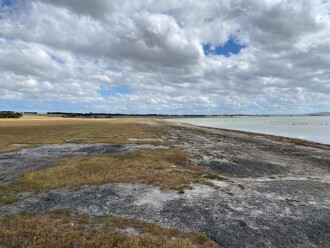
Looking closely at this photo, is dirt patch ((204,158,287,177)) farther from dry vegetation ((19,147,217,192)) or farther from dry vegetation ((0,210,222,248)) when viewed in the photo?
dry vegetation ((0,210,222,248))

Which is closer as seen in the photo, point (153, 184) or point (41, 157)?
point (153, 184)

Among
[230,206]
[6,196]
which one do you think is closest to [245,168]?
[230,206]

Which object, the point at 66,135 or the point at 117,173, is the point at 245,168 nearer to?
the point at 117,173

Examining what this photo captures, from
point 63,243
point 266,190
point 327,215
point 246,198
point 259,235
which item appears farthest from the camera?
point 266,190

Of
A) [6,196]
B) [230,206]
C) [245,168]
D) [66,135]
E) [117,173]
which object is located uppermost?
[6,196]

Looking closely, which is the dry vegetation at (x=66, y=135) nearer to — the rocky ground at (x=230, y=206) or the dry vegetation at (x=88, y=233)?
the rocky ground at (x=230, y=206)

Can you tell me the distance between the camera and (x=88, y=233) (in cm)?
1158

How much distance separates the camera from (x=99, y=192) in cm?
1794

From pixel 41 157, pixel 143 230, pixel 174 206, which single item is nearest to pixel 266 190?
pixel 174 206

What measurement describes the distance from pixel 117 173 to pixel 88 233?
1161 cm

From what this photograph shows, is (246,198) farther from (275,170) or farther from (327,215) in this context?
(275,170)

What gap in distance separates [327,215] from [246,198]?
4.20 meters

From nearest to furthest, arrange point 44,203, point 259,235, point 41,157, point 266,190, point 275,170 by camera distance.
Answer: point 259,235
point 44,203
point 266,190
point 275,170
point 41,157

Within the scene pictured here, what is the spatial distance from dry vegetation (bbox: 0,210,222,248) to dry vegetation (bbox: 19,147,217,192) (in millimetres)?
6243
